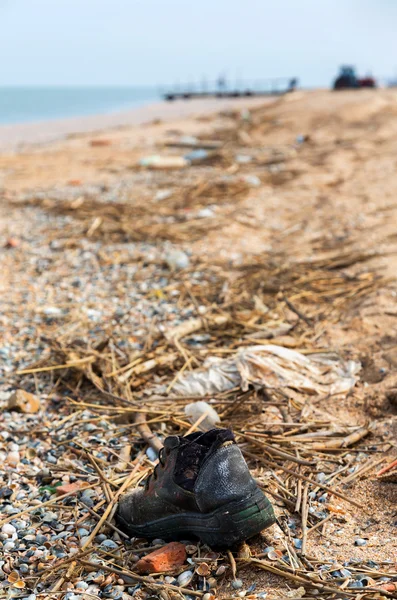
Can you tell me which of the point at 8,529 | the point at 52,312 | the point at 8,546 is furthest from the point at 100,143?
the point at 8,546

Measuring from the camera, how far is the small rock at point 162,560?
2.31 meters

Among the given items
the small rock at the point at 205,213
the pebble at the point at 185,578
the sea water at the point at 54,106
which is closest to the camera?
the pebble at the point at 185,578

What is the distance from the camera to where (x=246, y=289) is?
5355 mm

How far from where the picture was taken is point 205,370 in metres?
3.86

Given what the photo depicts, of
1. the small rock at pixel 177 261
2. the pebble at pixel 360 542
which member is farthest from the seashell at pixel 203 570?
the small rock at pixel 177 261

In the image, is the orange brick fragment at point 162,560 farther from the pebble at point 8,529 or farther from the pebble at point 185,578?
the pebble at point 8,529

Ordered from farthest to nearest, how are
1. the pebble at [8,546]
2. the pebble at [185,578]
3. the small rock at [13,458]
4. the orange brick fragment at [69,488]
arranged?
the small rock at [13,458] → the orange brick fragment at [69,488] → the pebble at [8,546] → the pebble at [185,578]

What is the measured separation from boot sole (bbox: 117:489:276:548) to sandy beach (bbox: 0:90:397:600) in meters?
0.08

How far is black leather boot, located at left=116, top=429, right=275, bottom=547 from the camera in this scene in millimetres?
2305

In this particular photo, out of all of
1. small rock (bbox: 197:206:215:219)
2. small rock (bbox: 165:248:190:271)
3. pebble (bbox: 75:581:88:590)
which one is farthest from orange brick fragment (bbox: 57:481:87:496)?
small rock (bbox: 197:206:215:219)

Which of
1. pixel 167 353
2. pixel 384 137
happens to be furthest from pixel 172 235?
pixel 384 137

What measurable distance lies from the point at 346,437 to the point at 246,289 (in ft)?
7.80

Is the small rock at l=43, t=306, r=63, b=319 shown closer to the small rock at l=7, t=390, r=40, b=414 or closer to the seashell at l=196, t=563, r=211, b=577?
the small rock at l=7, t=390, r=40, b=414

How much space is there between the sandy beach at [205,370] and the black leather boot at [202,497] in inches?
3.6
